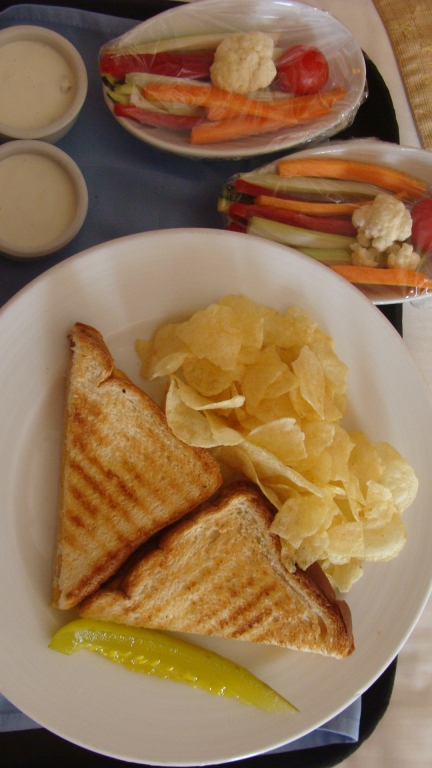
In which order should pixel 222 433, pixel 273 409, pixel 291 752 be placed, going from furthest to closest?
pixel 291 752 → pixel 273 409 → pixel 222 433

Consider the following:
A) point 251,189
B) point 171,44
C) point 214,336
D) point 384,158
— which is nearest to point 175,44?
point 171,44

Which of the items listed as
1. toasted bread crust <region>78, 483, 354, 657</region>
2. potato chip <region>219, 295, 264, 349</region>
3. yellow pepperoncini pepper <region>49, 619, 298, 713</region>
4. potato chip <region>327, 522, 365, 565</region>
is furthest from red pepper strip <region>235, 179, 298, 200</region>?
yellow pepperoncini pepper <region>49, 619, 298, 713</region>

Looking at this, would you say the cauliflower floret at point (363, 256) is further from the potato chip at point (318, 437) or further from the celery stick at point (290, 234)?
the potato chip at point (318, 437)

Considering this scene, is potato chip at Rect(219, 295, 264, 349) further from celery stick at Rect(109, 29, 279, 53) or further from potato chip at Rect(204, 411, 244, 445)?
celery stick at Rect(109, 29, 279, 53)

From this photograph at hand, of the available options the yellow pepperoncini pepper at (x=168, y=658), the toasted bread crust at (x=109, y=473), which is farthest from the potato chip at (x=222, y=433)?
the yellow pepperoncini pepper at (x=168, y=658)

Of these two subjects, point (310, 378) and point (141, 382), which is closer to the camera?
point (310, 378)

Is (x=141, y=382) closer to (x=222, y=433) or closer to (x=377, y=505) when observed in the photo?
(x=222, y=433)
